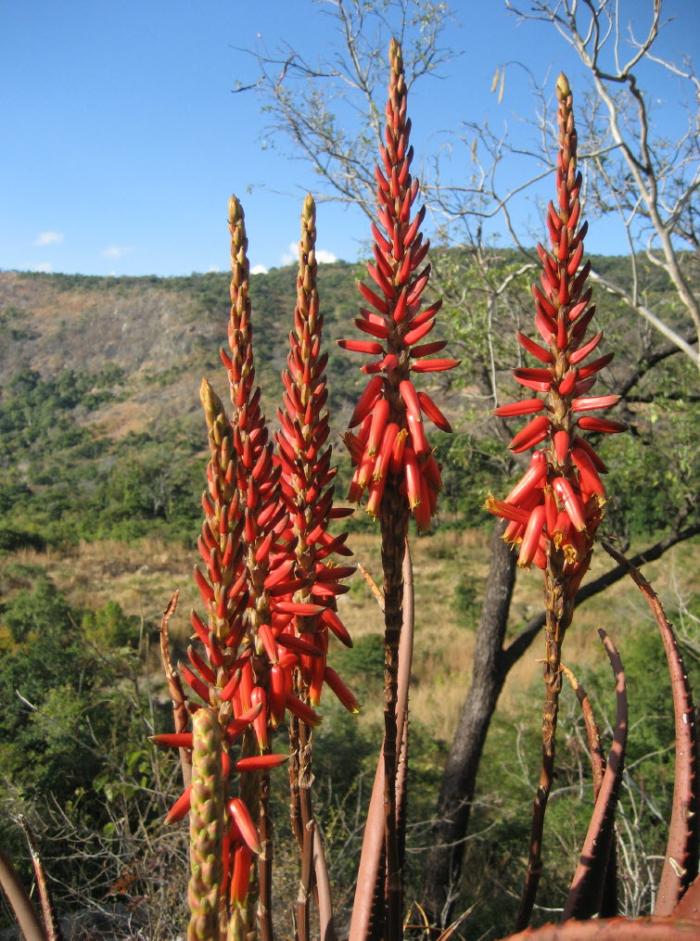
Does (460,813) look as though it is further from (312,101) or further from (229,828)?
(312,101)

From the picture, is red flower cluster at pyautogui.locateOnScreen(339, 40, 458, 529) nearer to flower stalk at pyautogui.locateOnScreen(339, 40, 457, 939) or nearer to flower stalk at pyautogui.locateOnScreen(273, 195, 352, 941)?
flower stalk at pyautogui.locateOnScreen(339, 40, 457, 939)

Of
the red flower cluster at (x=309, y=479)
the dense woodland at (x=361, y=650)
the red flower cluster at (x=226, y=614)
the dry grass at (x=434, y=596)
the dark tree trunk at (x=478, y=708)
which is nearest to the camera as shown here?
the red flower cluster at (x=226, y=614)

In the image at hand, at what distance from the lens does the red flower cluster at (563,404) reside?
1229 millimetres

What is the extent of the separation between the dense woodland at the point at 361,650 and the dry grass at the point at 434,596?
9 cm

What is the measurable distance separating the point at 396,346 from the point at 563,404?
35 cm

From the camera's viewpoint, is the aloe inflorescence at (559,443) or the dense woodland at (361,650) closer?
the aloe inflorescence at (559,443)

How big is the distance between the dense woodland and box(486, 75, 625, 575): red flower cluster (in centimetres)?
23

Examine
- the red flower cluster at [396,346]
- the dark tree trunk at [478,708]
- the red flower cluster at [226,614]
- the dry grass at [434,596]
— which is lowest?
the dry grass at [434,596]

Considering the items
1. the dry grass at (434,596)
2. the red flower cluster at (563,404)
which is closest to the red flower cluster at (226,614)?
the red flower cluster at (563,404)

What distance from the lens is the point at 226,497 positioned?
0.81 m

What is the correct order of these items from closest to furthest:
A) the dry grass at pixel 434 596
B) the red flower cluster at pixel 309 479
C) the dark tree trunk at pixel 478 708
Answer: the red flower cluster at pixel 309 479 < the dark tree trunk at pixel 478 708 < the dry grass at pixel 434 596

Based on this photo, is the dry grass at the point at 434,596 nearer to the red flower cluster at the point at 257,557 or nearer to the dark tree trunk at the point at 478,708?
the dark tree trunk at the point at 478,708

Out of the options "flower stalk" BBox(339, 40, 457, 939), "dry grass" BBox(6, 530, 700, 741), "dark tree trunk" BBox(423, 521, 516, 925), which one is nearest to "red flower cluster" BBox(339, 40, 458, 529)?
"flower stalk" BBox(339, 40, 457, 939)

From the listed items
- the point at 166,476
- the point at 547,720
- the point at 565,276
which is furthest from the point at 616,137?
the point at 166,476
